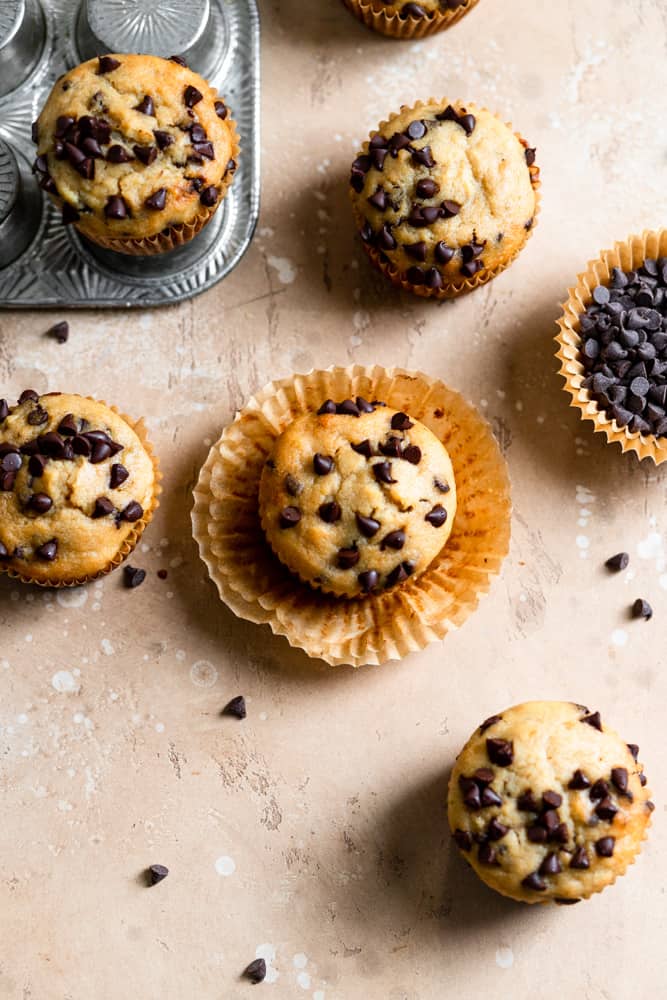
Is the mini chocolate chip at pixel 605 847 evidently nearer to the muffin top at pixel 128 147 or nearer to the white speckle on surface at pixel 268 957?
the white speckle on surface at pixel 268 957

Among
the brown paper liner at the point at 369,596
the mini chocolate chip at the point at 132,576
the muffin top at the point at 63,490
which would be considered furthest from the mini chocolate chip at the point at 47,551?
the brown paper liner at the point at 369,596

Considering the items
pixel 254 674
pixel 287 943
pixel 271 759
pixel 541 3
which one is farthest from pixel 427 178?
pixel 287 943

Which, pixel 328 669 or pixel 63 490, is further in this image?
pixel 328 669

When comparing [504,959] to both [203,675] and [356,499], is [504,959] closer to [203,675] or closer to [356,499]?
[203,675]

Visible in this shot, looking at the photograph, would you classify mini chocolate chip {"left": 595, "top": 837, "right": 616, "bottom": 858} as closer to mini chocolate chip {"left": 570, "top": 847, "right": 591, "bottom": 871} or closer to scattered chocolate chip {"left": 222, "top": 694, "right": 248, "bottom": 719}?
mini chocolate chip {"left": 570, "top": 847, "right": 591, "bottom": 871}

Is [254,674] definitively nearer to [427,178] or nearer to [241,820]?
[241,820]

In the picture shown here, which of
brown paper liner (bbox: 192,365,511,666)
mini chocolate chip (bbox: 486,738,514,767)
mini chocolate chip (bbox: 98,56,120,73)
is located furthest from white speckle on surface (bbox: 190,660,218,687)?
mini chocolate chip (bbox: 98,56,120,73)

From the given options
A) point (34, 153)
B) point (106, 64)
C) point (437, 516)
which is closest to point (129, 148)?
point (106, 64)
